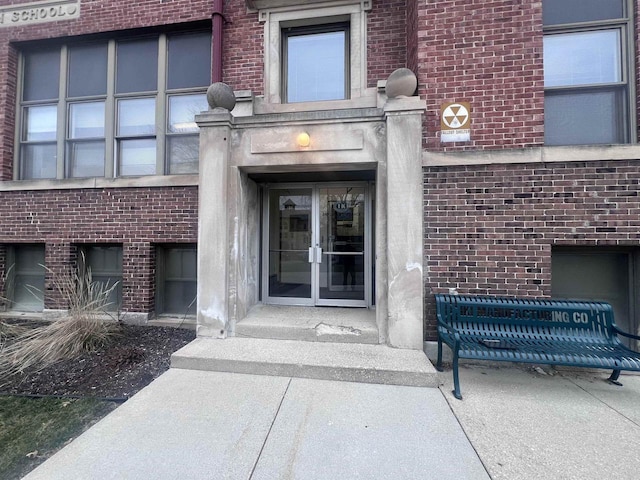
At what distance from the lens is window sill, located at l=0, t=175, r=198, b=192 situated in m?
5.61

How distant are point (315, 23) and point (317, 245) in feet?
13.1

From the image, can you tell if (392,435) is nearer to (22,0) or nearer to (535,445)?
(535,445)

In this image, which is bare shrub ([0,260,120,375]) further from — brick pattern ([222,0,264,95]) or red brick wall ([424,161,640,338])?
red brick wall ([424,161,640,338])

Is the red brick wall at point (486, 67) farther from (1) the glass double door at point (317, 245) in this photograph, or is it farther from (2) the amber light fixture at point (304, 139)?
(1) the glass double door at point (317, 245)

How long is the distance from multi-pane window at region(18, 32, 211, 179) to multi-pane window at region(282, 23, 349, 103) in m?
1.66

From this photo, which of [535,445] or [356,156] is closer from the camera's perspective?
[535,445]

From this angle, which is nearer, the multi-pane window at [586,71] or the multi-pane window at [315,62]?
the multi-pane window at [586,71]

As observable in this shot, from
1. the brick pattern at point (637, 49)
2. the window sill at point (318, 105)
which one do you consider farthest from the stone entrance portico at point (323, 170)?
the brick pattern at point (637, 49)

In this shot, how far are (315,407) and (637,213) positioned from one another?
462cm

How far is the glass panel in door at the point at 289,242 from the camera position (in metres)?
5.82

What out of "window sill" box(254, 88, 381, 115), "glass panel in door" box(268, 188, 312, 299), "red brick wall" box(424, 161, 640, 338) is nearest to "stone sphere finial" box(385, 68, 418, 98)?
"window sill" box(254, 88, 381, 115)

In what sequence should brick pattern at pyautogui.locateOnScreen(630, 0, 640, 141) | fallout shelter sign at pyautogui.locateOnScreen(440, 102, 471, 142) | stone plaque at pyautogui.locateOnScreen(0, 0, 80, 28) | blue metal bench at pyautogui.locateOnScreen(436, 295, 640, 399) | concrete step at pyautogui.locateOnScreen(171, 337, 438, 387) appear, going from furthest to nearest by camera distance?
stone plaque at pyautogui.locateOnScreen(0, 0, 80, 28), fallout shelter sign at pyautogui.locateOnScreen(440, 102, 471, 142), brick pattern at pyautogui.locateOnScreen(630, 0, 640, 141), concrete step at pyautogui.locateOnScreen(171, 337, 438, 387), blue metal bench at pyautogui.locateOnScreen(436, 295, 640, 399)

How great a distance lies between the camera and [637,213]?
3.96 m

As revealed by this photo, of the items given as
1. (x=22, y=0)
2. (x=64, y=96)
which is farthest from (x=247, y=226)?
(x=22, y=0)
